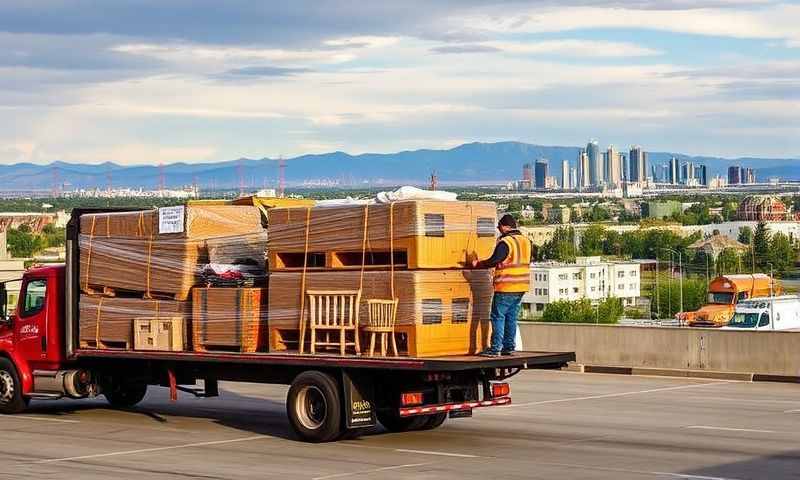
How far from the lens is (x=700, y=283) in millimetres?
162375

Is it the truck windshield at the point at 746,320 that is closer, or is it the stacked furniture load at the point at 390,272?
the stacked furniture load at the point at 390,272

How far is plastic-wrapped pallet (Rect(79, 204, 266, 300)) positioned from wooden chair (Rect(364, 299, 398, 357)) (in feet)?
9.63

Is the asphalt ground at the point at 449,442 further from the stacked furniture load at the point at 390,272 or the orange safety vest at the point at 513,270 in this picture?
the orange safety vest at the point at 513,270

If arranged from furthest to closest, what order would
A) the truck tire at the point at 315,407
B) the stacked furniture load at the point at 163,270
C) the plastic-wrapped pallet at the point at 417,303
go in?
the stacked furniture load at the point at 163,270
the truck tire at the point at 315,407
the plastic-wrapped pallet at the point at 417,303

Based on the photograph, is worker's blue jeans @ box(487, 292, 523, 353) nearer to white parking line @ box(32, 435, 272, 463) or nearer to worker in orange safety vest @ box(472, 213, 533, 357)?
worker in orange safety vest @ box(472, 213, 533, 357)

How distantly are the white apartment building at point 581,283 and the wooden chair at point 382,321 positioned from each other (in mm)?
140501

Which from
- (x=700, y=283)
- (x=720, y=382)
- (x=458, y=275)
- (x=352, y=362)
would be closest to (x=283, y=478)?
(x=352, y=362)

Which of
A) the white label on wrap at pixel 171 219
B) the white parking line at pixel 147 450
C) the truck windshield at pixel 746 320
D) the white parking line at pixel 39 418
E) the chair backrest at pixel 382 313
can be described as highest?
the white label on wrap at pixel 171 219

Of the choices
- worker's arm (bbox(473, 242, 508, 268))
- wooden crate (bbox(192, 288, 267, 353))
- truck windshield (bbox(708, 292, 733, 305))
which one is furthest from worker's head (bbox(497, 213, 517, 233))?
truck windshield (bbox(708, 292, 733, 305))

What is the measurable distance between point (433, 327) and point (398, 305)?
0.49 metres

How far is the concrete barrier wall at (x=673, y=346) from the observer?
26281mm

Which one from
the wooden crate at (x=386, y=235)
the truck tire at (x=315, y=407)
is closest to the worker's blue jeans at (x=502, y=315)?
the wooden crate at (x=386, y=235)

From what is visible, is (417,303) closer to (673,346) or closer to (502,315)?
(502,315)

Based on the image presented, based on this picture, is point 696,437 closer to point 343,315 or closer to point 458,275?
point 458,275
